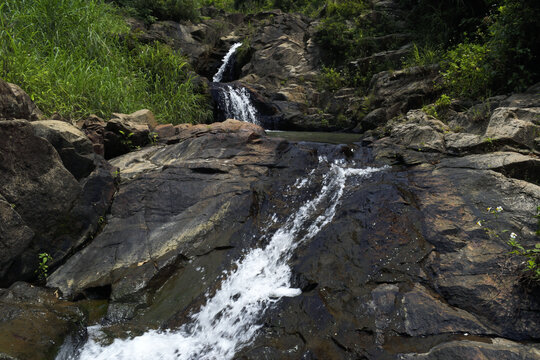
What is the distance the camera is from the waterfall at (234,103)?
33.0 feet

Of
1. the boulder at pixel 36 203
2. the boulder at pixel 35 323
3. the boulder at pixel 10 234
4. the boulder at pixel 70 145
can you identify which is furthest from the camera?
the boulder at pixel 70 145

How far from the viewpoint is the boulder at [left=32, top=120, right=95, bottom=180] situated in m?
3.96

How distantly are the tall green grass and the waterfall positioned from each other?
3.20 ft

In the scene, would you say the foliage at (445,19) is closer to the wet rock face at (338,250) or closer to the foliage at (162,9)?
the wet rock face at (338,250)

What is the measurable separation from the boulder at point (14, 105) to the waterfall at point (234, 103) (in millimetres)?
6031

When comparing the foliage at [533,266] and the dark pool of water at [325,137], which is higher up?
the foliage at [533,266]

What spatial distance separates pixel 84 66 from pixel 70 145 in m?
3.40

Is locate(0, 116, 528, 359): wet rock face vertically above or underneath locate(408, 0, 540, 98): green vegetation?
underneath

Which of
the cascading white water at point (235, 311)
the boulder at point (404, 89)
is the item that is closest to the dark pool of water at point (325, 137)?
the boulder at point (404, 89)

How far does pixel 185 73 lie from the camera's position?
8977 mm

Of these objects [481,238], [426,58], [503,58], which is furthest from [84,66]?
[426,58]

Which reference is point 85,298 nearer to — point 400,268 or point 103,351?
point 103,351

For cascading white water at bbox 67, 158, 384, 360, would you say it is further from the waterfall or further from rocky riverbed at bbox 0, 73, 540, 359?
the waterfall

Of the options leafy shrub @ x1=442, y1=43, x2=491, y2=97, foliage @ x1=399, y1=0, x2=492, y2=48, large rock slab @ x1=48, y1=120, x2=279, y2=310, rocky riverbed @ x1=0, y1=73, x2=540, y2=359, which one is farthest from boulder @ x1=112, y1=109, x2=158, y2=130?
foliage @ x1=399, y1=0, x2=492, y2=48
